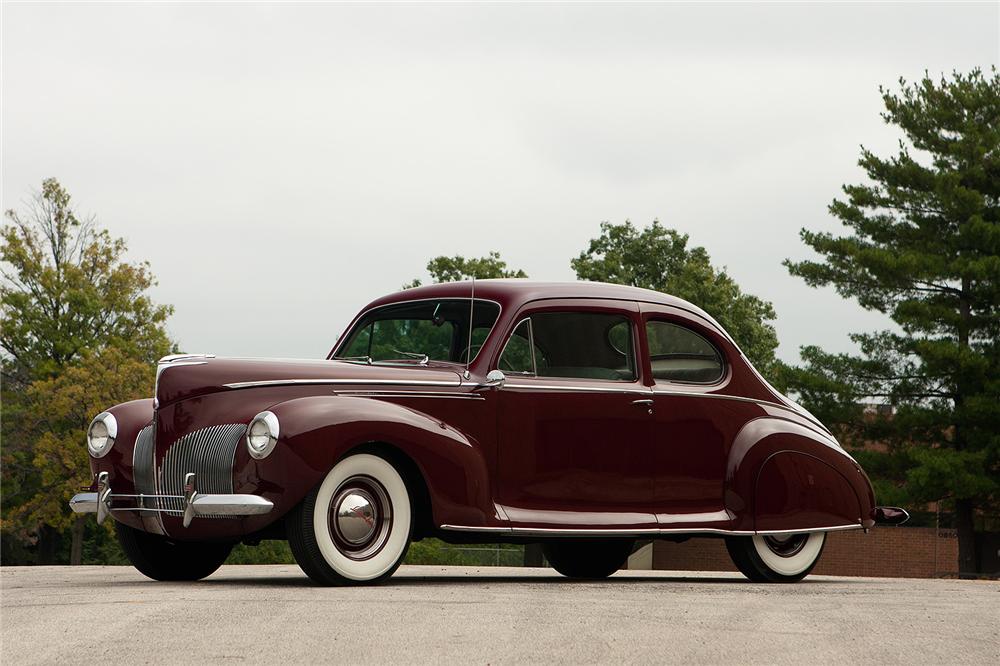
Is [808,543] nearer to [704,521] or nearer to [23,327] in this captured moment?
[704,521]

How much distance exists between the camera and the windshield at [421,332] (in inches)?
374

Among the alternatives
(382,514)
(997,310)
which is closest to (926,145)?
(997,310)

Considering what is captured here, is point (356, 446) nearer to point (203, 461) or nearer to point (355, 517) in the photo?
point (355, 517)

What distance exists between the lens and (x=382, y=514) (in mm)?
8305

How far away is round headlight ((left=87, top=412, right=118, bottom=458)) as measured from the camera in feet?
30.2

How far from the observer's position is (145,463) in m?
8.87

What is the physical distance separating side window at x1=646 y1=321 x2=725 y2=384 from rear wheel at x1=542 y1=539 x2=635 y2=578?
6.13 feet

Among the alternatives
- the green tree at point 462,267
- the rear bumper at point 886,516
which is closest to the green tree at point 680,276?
the green tree at point 462,267

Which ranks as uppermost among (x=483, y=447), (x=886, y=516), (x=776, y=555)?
(x=483, y=447)

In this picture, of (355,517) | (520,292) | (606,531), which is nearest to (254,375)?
(355,517)

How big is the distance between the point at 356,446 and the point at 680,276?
1489 inches

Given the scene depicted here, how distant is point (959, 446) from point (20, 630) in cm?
2978

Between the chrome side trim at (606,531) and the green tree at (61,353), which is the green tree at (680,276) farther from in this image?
the chrome side trim at (606,531)

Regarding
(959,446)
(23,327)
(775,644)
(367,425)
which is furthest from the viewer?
(23,327)
